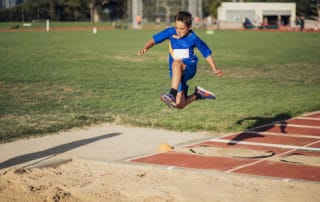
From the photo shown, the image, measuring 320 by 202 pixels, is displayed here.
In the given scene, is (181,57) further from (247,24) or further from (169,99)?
(247,24)

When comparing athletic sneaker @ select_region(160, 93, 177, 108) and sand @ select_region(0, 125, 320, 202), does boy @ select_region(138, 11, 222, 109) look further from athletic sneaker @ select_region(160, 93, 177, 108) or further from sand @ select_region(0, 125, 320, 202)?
sand @ select_region(0, 125, 320, 202)

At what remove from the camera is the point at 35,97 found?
14648 mm

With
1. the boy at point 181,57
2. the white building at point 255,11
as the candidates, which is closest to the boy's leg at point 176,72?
the boy at point 181,57

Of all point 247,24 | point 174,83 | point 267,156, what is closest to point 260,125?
point 267,156

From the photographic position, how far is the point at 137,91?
15805mm

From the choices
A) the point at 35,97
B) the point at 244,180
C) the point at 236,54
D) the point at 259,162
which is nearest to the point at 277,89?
the point at 35,97

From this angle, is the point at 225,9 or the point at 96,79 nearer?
the point at 96,79

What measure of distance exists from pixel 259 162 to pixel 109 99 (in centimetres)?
652

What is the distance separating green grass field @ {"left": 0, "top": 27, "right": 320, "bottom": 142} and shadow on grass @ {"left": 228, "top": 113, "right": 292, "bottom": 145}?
0.03 metres

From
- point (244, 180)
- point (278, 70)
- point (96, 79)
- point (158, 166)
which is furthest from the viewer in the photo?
point (278, 70)

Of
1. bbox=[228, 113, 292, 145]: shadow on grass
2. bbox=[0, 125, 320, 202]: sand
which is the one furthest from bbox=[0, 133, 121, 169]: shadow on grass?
bbox=[228, 113, 292, 145]: shadow on grass

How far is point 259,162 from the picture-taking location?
835cm

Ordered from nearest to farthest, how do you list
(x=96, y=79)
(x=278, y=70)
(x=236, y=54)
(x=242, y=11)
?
(x=96, y=79)
(x=278, y=70)
(x=236, y=54)
(x=242, y=11)

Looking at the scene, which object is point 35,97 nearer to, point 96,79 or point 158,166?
point 96,79
